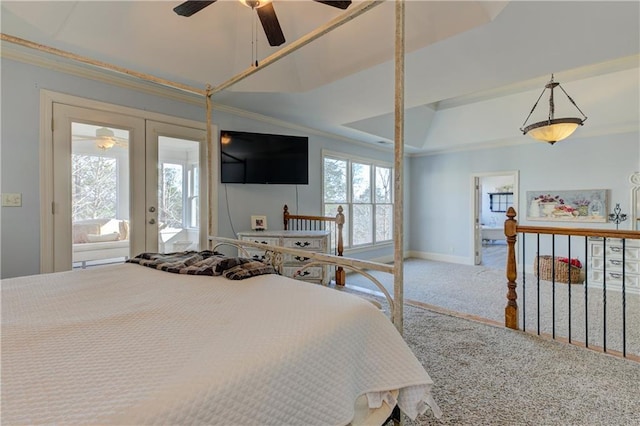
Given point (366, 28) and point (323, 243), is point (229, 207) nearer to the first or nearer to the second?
point (323, 243)

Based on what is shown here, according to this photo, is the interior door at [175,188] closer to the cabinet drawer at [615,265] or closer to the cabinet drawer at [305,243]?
the cabinet drawer at [305,243]

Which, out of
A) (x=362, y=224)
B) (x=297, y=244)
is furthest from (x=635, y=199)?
(x=297, y=244)

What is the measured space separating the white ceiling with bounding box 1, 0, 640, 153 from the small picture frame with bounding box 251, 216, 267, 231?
4.69 feet

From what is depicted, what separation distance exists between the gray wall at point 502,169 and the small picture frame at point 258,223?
4.21 meters

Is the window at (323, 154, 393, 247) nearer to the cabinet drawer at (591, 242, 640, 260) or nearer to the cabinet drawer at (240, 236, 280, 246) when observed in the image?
the cabinet drawer at (240, 236, 280, 246)

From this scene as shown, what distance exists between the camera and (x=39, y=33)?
7.36 ft

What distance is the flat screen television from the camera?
147 inches

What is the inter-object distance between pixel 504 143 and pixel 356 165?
9.21 ft

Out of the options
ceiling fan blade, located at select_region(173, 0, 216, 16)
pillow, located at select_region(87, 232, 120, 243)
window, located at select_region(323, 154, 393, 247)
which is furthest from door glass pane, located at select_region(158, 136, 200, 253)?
window, located at select_region(323, 154, 393, 247)

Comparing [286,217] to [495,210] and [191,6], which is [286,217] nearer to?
[191,6]

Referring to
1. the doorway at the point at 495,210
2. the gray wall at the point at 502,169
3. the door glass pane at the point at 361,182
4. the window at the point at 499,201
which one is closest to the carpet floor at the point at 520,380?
the door glass pane at the point at 361,182

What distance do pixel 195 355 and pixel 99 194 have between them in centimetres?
276

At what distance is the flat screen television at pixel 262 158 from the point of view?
12.2 ft

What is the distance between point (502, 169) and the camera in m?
5.75
